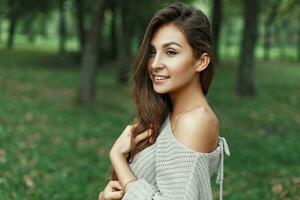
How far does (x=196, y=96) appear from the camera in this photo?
2.38 meters

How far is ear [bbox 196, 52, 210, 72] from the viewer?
2.38m

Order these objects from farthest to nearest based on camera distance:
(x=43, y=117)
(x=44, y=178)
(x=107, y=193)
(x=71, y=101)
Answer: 1. (x=71, y=101)
2. (x=43, y=117)
3. (x=44, y=178)
4. (x=107, y=193)

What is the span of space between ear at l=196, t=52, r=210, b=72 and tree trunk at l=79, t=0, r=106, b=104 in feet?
36.7

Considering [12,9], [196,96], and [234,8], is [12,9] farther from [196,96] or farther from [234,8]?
[196,96]

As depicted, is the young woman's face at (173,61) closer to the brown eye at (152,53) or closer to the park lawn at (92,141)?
the brown eye at (152,53)

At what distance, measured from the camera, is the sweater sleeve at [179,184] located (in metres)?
2.21

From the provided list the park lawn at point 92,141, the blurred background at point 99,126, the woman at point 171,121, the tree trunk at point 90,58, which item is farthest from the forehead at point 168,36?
the tree trunk at point 90,58

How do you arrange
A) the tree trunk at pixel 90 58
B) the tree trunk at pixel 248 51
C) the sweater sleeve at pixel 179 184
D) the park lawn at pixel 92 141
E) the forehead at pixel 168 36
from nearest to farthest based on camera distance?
1. the sweater sleeve at pixel 179 184
2. the forehead at pixel 168 36
3. the park lawn at pixel 92 141
4. the tree trunk at pixel 90 58
5. the tree trunk at pixel 248 51

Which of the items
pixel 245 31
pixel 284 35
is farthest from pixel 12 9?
pixel 284 35

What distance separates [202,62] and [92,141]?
782cm

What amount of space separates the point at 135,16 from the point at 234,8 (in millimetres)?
23734

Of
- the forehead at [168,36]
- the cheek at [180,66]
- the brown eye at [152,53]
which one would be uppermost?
the forehead at [168,36]

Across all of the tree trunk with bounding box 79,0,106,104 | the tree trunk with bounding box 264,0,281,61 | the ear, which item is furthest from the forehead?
the tree trunk with bounding box 264,0,281,61

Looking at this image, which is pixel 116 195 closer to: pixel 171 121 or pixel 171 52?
pixel 171 121
